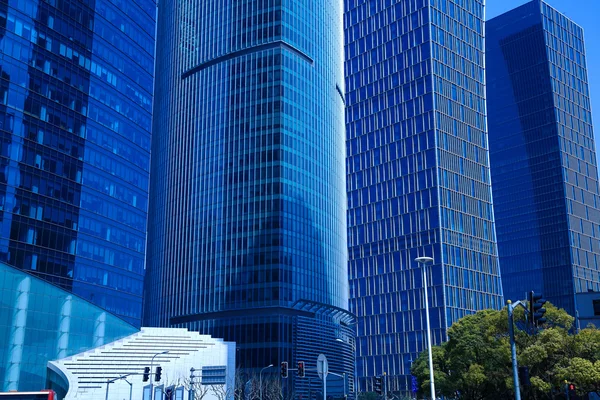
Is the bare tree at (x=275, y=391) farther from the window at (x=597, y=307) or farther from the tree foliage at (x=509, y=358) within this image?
the window at (x=597, y=307)

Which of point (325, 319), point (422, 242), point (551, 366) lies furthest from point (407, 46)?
point (551, 366)

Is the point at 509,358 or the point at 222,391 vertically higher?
the point at 509,358

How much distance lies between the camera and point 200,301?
14275cm

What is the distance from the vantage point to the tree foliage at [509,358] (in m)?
56.4

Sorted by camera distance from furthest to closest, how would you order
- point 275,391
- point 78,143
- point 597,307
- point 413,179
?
point 413,179 → point 275,391 → point 78,143 → point 597,307

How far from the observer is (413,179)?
16050 centimetres

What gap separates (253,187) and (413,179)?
132ft

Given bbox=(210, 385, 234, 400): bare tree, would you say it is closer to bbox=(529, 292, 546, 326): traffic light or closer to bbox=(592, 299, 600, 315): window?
bbox=(592, 299, 600, 315): window

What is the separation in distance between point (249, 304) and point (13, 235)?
204 feet

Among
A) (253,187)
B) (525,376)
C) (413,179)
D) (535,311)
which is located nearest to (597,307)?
(525,376)

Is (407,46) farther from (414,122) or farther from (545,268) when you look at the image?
(545,268)

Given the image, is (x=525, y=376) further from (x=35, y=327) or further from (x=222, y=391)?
(x=222, y=391)

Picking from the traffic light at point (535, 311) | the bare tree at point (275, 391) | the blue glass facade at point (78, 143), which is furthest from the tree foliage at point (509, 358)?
the blue glass facade at point (78, 143)

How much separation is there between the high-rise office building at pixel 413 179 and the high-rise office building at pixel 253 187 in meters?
9.17
